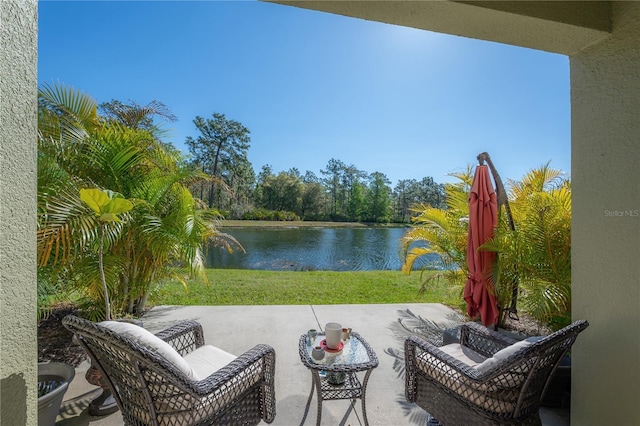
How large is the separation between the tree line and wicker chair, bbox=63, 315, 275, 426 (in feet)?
60.0

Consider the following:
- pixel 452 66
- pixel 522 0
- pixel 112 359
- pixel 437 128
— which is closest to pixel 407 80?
pixel 452 66

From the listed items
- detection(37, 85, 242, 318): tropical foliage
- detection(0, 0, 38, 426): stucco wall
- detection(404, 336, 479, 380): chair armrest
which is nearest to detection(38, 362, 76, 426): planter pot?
detection(0, 0, 38, 426): stucco wall

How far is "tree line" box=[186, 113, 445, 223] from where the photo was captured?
26766 mm

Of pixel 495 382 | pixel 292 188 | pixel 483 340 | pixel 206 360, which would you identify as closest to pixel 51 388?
pixel 206 360

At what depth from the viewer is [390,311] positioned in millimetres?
3996

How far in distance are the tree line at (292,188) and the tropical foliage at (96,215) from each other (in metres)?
16.1

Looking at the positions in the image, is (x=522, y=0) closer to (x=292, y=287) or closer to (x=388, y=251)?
(x=292, y=287)

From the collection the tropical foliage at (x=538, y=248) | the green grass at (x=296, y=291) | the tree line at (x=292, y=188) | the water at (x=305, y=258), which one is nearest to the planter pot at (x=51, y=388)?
the green grass at (x=296, y=291)

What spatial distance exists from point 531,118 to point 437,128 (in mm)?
6144

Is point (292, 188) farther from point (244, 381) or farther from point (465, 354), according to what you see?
point (244, 381)

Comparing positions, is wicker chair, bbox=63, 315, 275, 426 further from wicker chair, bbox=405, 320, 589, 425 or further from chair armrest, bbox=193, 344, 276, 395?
wicker chair, bbox=405, 320, 589, 425

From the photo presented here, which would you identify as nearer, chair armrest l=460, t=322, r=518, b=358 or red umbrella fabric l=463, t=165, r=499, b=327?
chair armrest l=460, t=322, r=518, b=358

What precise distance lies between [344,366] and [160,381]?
938mm

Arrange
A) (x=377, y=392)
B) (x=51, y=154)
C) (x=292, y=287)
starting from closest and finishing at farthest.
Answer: (x=377, y=392)
(x=51, y=154)
(x=292, y=287)
